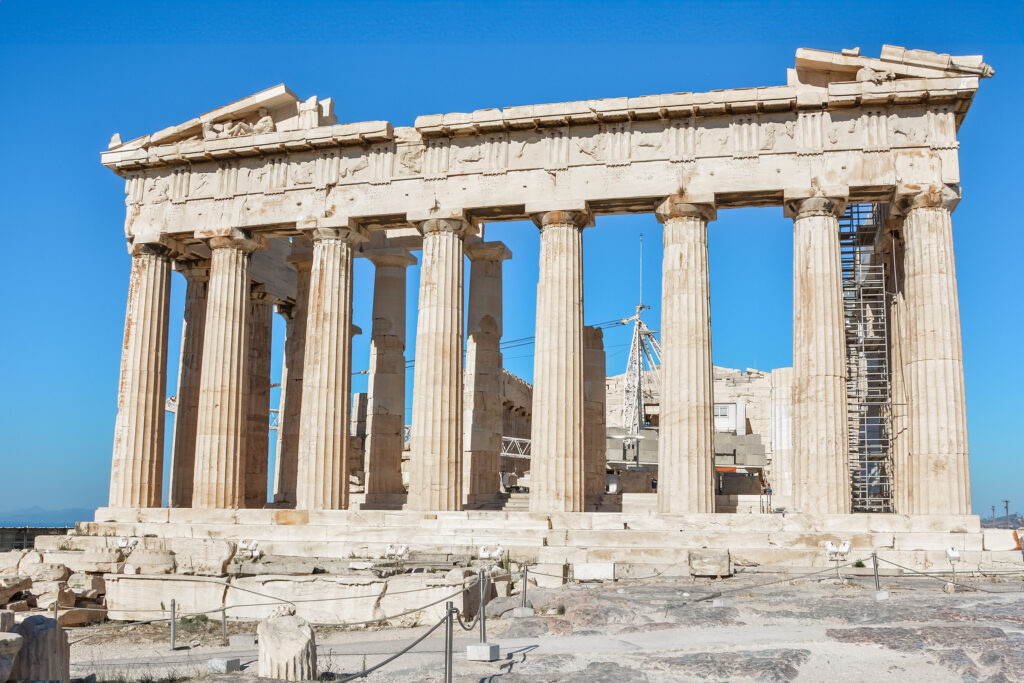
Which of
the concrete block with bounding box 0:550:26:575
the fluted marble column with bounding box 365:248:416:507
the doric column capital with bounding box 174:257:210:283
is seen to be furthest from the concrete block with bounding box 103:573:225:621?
the doric column capital with bounding box 174:257:210:283

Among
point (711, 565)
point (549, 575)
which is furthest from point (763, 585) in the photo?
point (549, 575)

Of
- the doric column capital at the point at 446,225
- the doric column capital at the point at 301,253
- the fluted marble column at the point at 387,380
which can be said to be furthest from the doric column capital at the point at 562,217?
the doric column capital at the point at 301,253

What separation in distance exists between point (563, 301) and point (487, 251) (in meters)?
6.83

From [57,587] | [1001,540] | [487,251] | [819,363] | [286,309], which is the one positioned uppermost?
[487,251]

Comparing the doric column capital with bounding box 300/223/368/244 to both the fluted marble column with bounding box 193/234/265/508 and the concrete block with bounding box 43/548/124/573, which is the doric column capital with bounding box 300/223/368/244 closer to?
the fluted marble column with bounding box 193/234/265/508

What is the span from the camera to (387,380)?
105 feet

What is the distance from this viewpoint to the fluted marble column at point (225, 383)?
27.8 metres

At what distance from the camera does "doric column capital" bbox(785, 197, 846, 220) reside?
24.8m

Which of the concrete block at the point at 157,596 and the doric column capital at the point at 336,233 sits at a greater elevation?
the doric column capital at the point at 336,233

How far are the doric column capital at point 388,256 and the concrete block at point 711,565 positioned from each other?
1666 cm

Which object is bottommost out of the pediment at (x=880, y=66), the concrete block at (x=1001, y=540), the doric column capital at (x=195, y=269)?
the concrete block at (x=1001, y=540)

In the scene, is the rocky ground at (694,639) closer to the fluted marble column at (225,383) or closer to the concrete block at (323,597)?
the concrete block at (323,597)

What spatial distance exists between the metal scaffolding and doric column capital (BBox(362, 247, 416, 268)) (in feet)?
45.5

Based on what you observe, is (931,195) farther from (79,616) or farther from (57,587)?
(57,587)
